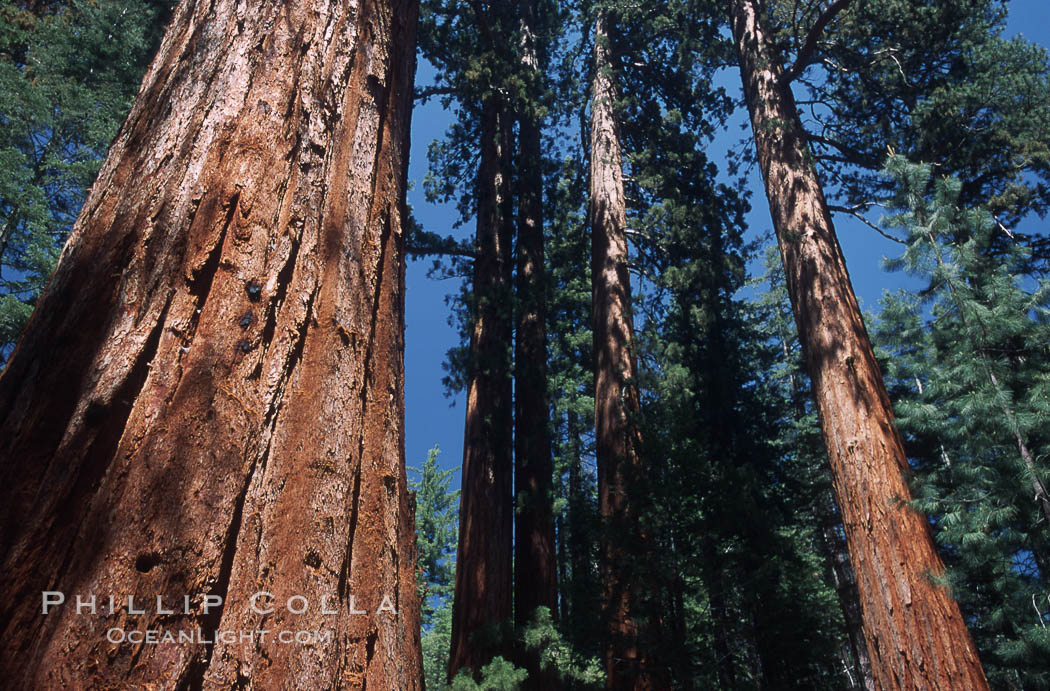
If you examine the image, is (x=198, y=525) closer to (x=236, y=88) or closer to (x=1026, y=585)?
(x=236, y=88)

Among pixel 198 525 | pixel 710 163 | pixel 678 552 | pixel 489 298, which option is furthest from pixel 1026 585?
pixel 710 163

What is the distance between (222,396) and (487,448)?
283 inches

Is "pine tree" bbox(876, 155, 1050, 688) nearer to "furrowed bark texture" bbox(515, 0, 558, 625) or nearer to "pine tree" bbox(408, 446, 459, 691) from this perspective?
"furrowed bark texture" bbox(515, 0, 558, 625)

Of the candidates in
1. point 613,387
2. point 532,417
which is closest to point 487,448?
point 532,417

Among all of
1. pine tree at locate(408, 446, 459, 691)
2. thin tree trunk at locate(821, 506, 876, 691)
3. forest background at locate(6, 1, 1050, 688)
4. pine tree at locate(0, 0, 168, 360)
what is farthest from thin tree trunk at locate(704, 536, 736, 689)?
pine tree at locate(408, 446, 459, 691)

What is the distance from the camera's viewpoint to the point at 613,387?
779 cm

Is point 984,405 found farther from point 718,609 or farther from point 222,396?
point 222,396

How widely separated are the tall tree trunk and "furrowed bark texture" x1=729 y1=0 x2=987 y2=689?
13.2 feet

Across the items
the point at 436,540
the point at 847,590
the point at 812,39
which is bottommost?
the point at 847,590

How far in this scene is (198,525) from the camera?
89 cm

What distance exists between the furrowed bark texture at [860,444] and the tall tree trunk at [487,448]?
403 cm

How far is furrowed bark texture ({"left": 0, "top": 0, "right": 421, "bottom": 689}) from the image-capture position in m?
0.85

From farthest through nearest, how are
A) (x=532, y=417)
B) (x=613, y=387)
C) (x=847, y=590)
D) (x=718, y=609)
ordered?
(x=847, y=590) → (x=532, y=417) → (x=613, y=387) → (x=718, y=609)

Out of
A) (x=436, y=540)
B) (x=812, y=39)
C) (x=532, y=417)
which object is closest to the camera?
(x=812, y=39)
